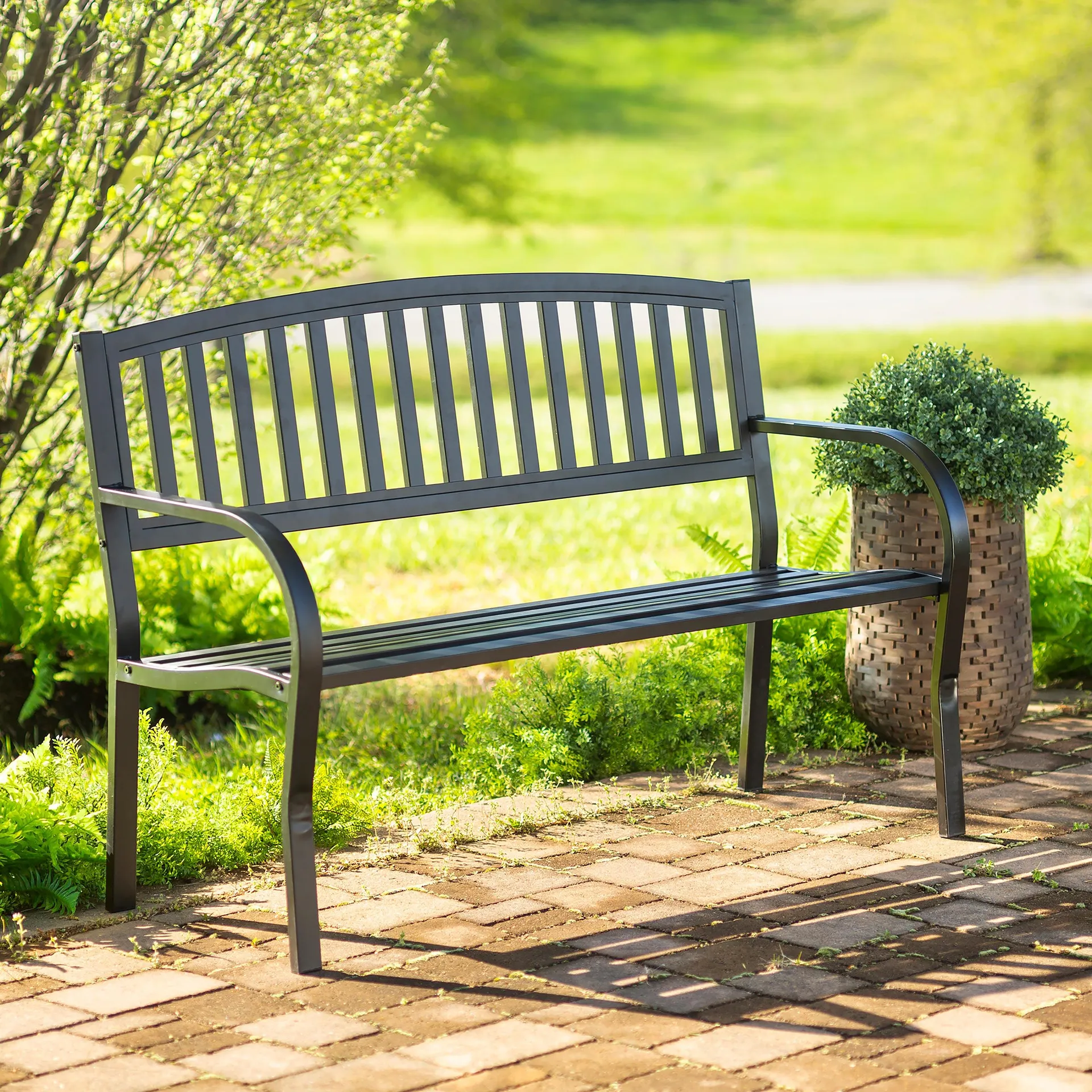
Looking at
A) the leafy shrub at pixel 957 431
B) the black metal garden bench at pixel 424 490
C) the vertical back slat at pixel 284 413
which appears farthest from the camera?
the leafy shrub at pixel 957 431

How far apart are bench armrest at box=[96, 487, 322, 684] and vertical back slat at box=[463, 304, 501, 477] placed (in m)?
0.85

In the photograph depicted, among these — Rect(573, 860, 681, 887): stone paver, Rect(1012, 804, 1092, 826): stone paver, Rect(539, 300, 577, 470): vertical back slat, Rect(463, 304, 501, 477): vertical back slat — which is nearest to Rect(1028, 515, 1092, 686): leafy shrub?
Rect(1012, 804, 1092, 826): stone paver

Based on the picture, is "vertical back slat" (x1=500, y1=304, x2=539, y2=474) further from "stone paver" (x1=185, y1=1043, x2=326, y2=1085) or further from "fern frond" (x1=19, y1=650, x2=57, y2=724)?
"fern frond" (x1=19, y1=650, x2=57, y2=724)

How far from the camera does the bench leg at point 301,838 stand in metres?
3.03

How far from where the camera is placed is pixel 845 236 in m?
31.6

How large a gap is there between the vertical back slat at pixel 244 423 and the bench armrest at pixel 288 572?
398 millimetres

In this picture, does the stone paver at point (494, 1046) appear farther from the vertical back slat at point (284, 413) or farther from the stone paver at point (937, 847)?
the vertical back slat at point (284, 413)

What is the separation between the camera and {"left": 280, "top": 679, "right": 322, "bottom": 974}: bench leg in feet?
9.93

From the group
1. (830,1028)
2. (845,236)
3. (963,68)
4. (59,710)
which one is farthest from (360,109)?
(845,236)

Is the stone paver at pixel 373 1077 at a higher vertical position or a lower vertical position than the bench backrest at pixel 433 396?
lower

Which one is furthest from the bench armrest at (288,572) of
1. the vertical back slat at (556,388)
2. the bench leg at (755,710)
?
the bench leg at (755,710)

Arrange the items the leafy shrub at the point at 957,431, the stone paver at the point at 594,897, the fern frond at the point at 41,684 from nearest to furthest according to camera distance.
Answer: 1. the stone paver at the point at 594,897
2. the leafy shrub at the point at 957,431
3. the fern frond at the point at 41,684

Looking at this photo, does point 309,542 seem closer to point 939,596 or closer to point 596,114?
point 939,596

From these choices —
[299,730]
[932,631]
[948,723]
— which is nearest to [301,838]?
[299,730]
